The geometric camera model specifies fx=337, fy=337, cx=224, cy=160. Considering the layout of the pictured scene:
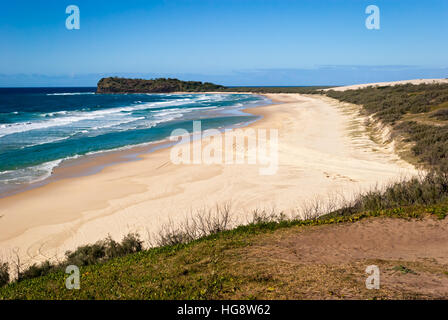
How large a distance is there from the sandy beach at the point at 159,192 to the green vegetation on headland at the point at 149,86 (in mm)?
118636

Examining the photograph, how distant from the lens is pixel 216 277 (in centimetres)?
549

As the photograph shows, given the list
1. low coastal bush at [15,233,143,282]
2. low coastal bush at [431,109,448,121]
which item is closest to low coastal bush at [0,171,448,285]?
low coastal bush at [15,233,143,282]

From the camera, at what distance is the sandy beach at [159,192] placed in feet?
33.4

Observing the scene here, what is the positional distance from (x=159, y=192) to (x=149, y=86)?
436 ft

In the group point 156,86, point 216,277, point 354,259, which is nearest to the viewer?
point 216,277

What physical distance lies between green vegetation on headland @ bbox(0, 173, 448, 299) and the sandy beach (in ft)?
7.11

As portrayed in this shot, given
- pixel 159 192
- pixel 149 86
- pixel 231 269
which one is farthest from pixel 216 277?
pixel 149 86

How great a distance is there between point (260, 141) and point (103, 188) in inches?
479

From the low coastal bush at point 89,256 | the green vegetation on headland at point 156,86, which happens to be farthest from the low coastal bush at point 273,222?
the green vegetation on headland at point 156,86

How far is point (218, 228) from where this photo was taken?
8.37 metres

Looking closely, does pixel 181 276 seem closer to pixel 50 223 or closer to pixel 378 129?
pixel 50 223

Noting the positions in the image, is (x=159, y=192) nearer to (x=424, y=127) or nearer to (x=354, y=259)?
(x=354, y=259)

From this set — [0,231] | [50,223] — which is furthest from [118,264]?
[0,231]

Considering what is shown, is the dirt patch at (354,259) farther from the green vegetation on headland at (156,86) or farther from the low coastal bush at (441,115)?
the green vegetation on headland at (156,86)
